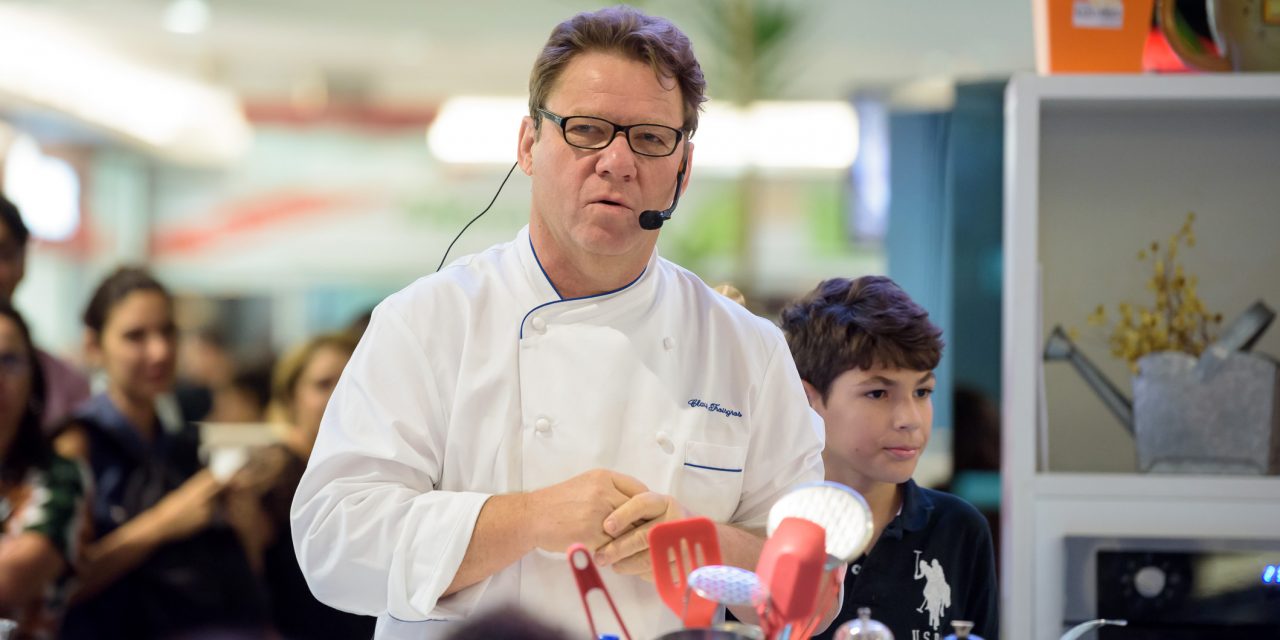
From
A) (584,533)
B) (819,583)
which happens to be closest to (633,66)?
(584,533)

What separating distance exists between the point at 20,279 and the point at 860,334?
6.13 feet

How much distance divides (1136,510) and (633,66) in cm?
113

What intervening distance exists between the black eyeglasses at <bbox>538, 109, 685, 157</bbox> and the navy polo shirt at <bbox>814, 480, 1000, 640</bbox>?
62 centimetres

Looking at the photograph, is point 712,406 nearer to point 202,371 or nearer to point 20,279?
point 20,279

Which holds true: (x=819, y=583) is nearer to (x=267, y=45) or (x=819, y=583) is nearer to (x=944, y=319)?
(x=944, y=319)

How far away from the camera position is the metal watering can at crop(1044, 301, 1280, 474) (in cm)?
193

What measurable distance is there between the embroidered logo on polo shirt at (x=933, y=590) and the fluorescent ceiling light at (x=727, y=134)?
482cm

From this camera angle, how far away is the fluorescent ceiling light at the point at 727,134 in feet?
21.3

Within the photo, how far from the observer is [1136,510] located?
1931 millimetres

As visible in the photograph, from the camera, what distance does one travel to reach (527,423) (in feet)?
4.29

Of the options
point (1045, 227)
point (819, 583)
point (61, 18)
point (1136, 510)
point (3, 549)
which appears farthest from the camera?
point (61, 18)

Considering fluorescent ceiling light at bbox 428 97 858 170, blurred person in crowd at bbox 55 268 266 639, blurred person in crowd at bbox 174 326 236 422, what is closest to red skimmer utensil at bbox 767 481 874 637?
blurred person in crowd at bbox 55 268 266 639

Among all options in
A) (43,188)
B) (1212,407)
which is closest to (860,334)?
(1212,407)

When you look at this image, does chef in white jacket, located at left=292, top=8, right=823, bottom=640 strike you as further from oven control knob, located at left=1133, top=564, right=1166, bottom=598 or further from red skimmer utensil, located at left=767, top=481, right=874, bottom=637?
oven control knob, located at left=1133, top=564, right=1166, bottom=598
